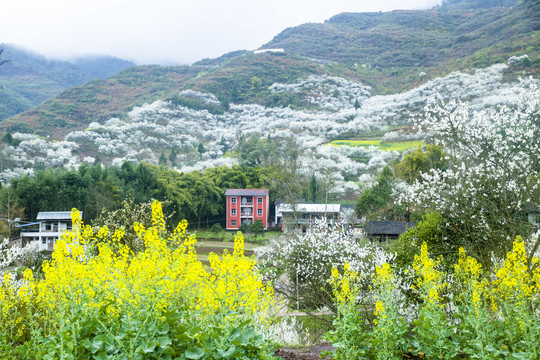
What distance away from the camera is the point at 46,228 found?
103ft

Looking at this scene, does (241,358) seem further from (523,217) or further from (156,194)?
(156,194)

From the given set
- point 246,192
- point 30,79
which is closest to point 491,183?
point 246,192

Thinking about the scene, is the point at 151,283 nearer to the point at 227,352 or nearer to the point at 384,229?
the point at 227,352

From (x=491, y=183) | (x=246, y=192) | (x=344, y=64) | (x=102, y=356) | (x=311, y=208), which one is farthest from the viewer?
(x=344, y=64)

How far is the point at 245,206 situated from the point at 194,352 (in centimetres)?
4075

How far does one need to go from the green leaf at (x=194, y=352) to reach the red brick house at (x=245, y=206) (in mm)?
40204

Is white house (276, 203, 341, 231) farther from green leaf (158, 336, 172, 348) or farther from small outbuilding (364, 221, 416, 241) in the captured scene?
green leaf (158, 336, 172, 348)

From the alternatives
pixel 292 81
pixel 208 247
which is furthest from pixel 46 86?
pixel 208 247

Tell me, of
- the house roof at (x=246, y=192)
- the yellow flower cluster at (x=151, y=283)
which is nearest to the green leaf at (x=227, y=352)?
the yellow flower cluster at (x=151, y=283)

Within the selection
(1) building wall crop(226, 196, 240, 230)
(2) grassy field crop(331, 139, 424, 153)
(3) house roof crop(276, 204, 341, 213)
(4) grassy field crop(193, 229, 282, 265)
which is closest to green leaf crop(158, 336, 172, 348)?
(4) grassy field crop(193, 229, 282, 265)

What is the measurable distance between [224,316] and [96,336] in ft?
3.53

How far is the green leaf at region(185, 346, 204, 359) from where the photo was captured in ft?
10.4

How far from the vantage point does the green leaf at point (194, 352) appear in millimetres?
3180

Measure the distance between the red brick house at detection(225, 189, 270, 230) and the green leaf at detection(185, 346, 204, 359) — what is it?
40.2 m
